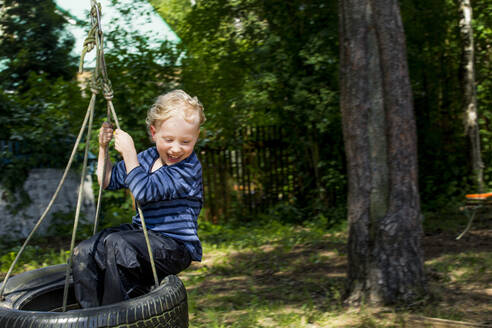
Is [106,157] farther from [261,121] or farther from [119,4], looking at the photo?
[261,121]

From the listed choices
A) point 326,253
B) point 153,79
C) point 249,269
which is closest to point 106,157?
point 249,269

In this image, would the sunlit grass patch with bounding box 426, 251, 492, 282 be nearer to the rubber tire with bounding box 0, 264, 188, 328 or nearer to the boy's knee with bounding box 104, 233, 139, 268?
the rubber tire with bounding box 0, 264, 188, 328

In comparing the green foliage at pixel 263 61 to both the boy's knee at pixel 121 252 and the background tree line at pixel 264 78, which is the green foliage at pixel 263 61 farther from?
the boy's knee at pixel 121 252

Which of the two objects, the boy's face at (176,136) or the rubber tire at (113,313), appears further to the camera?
the boy's face at (176,136)

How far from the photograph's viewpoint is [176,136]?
8.23 ft

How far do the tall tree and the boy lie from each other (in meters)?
7.10

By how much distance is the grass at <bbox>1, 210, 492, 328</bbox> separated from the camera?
4.39 metres

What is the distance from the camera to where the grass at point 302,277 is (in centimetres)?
439

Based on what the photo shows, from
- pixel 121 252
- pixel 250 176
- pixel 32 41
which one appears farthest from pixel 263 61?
pixel 121 252

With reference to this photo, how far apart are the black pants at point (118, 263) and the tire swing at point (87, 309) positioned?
9 cm

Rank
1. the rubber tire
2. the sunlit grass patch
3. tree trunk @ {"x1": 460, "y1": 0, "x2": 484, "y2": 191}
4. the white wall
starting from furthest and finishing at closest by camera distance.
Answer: tree trunk @ {"x1": 460, "y1": 0, "x2": 484, "y2": 191}
the white wall
the sunlit grass patch
the rubber tire

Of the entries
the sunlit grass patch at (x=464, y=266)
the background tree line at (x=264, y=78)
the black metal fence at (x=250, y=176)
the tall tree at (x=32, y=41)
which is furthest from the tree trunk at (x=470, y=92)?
the tall tree at (x=32, y=41)

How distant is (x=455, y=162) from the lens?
31.8 ft

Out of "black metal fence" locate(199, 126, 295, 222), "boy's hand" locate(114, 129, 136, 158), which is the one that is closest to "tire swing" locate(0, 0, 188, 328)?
"boy's hand" locate(114, 129, 136, 158)
